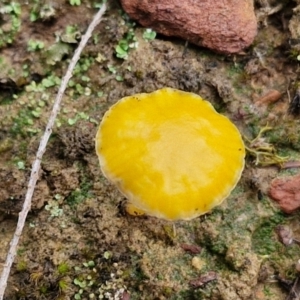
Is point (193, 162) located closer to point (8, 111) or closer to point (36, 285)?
point (36, 285)

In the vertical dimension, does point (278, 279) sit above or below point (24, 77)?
below

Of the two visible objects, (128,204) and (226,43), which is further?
(226,43)

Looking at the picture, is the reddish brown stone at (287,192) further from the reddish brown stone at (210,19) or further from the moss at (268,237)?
the reddish brown stone at (210,19)

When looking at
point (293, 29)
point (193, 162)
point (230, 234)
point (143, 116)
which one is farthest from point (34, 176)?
point (293, 29)

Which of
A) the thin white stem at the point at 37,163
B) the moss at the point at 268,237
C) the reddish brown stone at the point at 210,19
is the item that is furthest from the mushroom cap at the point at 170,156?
the reddish brown stone at the point at 210,19

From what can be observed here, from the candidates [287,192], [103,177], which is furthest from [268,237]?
[103,177]

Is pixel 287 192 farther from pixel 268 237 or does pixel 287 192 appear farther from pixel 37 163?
pixel 37 163
